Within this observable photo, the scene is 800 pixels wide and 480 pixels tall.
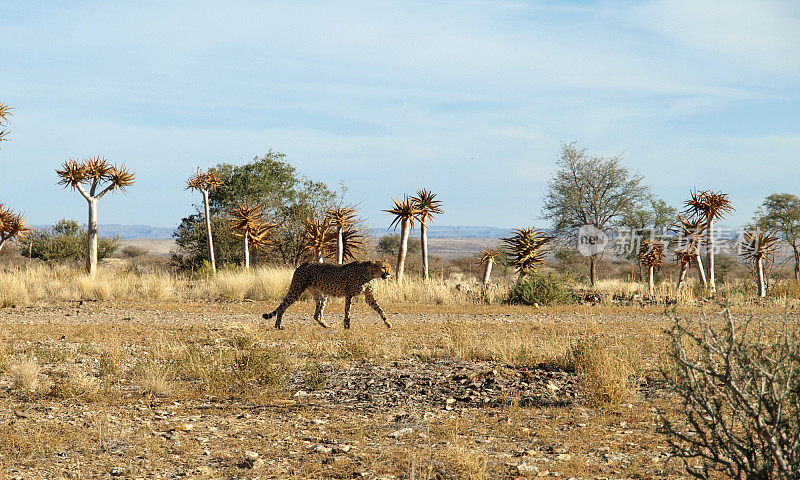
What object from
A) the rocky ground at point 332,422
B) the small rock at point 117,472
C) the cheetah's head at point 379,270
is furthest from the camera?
the cheetah's head at point 379,270

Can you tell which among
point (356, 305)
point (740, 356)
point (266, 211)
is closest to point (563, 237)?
point (266, 211)

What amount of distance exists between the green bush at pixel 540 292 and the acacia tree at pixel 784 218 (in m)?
21.0

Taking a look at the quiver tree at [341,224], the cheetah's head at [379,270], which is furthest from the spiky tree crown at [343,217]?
the cheetah's head at [379,270]

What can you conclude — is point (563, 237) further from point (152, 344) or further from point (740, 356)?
point (740, 356)

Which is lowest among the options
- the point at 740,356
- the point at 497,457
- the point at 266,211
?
the point at 497,457

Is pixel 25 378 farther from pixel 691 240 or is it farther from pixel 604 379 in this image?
pixel 691 240

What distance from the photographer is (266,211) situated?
105 feet

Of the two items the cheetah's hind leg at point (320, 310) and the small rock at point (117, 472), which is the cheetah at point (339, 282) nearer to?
the cheetah's hind leg at point (320, 310)

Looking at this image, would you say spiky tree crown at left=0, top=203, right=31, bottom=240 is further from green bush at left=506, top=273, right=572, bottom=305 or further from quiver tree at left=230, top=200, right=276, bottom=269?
green bush at left=506, top=273, right=572, bottom=305

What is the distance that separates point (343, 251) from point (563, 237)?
56.8 feet

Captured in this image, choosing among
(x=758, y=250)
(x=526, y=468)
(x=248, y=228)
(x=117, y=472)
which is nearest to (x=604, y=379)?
(x=526, y=468)

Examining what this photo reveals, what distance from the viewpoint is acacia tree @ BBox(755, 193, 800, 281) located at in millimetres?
37000

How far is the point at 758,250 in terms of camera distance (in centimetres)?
2339

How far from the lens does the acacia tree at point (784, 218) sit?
1457 inches
